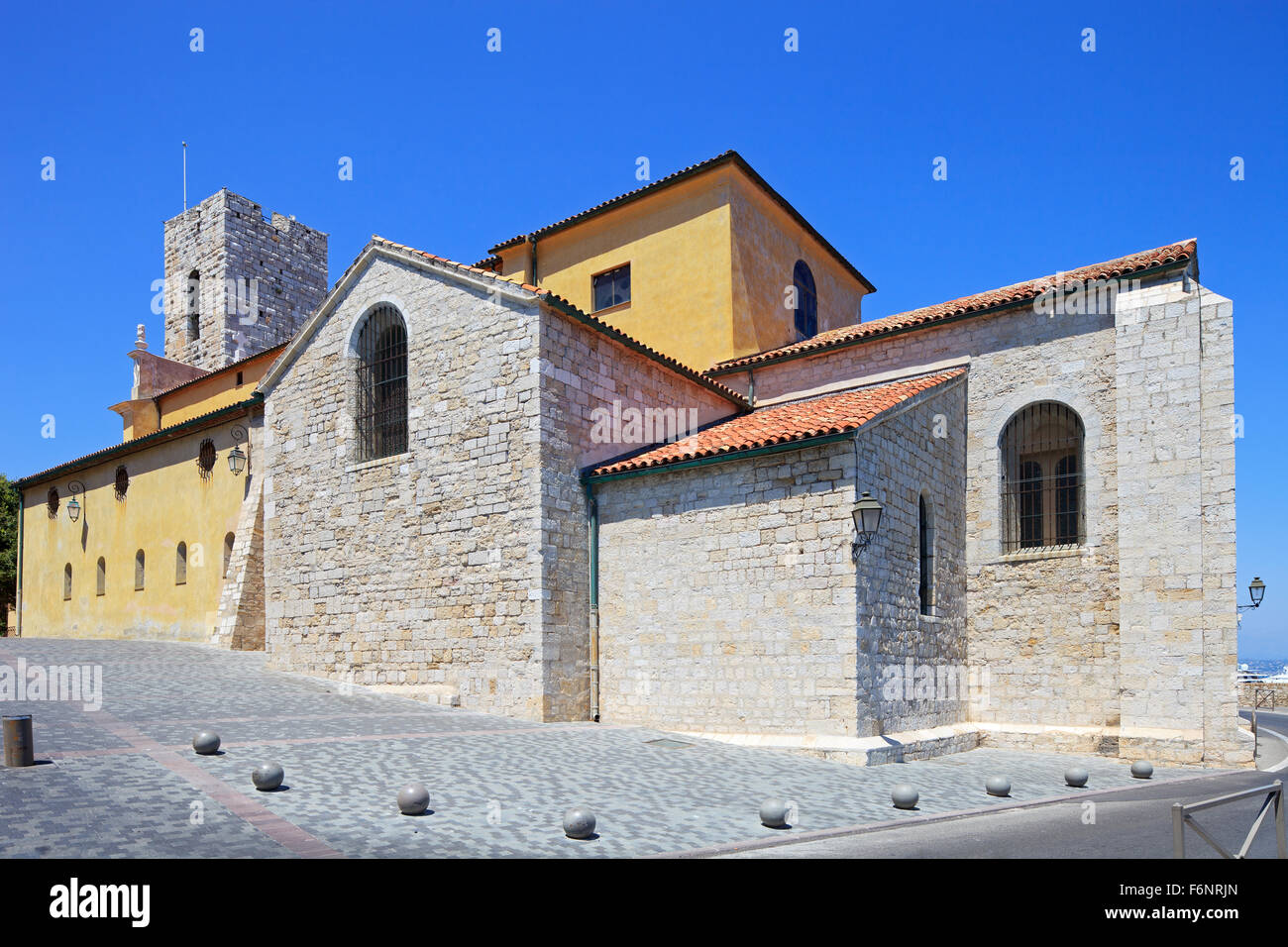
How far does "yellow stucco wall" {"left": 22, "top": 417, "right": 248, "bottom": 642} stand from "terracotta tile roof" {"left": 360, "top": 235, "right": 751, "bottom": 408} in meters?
8.87

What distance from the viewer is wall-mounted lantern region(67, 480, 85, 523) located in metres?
26.7

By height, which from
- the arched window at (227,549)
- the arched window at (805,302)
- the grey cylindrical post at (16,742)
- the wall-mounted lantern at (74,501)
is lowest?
the grey cylindrical post at (16,742)

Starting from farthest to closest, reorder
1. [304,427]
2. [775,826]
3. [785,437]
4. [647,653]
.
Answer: [304,427] → [647,653] → [785,437] → [775,826]

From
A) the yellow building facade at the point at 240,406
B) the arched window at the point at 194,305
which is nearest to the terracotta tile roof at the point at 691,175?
the yellow building facade at the point at 240,406

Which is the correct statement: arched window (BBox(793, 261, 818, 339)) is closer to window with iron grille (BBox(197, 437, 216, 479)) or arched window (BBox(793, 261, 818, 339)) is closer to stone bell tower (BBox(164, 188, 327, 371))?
window with iron grille (BBox(197, 437, 216, 479))

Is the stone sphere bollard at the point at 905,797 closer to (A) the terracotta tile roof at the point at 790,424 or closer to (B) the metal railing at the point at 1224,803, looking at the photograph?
(B) the metal railing at the point at 1224,803

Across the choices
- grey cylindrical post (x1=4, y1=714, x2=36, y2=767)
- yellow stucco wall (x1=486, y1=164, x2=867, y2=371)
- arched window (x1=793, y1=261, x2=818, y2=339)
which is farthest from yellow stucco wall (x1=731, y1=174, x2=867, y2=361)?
grey cylindrical post (x1=4, y1=714, x2=36, y2=767)

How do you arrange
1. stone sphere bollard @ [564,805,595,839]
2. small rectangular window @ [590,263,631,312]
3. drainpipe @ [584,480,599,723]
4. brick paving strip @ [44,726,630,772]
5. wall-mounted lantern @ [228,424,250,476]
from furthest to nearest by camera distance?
small rectangular window @ [590,263,631,312]
wall-mounted lantern @ [228,424,250,476]
drainpipe @ [584,480,599,723]
brick paving strip @ [44,726,630,772]
stone sphere bollard @ [564,805,595,839]

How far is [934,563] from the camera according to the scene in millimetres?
15023

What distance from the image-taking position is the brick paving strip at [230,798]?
650 centimetres

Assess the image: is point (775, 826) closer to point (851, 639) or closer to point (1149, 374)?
point (851, 639)

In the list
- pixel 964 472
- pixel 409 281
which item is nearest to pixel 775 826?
pixel 964 472

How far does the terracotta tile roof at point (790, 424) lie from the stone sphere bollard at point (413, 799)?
290 inches

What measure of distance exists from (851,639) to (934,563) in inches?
135
